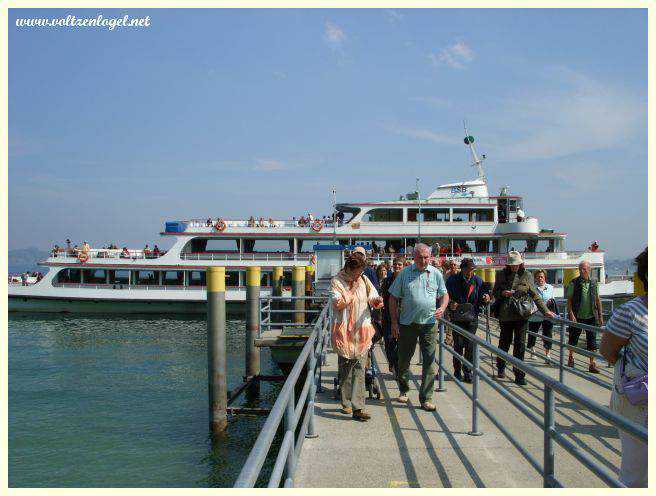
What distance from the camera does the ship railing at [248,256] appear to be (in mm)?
30812

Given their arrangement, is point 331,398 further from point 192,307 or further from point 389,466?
point 192,307

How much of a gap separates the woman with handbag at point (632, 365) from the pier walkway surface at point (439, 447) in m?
0.88

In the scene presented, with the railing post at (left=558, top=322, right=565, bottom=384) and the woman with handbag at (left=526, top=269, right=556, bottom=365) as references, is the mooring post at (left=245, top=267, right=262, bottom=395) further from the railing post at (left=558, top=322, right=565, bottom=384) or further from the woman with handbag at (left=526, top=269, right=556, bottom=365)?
the railing post at (left=558, top=322, right=565, bottom=384)

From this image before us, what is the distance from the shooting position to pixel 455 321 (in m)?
7.58

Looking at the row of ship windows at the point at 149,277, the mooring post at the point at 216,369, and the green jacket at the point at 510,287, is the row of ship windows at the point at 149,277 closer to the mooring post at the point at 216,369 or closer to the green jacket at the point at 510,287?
the mooring post at the point at 216,369

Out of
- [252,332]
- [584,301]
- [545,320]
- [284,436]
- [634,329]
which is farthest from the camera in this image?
[252,332]

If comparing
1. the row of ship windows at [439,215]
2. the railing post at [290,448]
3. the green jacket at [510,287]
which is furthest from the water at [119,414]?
the row of ship windows at [439,215]

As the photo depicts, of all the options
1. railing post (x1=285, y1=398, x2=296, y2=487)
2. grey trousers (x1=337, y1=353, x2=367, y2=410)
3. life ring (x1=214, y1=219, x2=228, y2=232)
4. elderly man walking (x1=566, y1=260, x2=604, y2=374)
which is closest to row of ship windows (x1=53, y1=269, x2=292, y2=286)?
life ring (x1=214, y1=219, x2=228, y2=232)

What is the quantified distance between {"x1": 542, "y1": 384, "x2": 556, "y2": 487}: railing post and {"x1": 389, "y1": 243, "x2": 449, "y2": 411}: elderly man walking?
242 cm

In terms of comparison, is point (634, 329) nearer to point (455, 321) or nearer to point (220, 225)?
point (455, 321)

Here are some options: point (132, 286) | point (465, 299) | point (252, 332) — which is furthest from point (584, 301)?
point (132, 286)

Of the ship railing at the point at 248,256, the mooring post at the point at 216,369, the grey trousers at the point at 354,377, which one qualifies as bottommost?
the mooring post at the point at 216,369

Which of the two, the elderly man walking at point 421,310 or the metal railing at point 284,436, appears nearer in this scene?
the metal railing at point 284,436

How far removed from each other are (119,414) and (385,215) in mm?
20755
